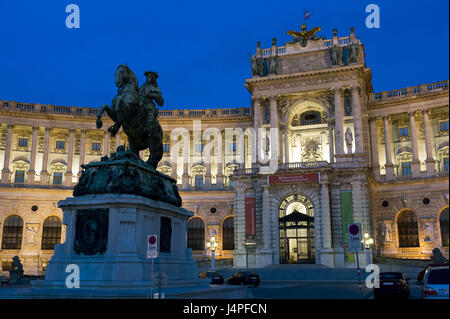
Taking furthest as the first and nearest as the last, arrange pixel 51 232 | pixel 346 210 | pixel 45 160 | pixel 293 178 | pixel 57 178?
pixel 57 178, pixel 45 160, pixel 51 232, pixel 293 178, pixel 346 210

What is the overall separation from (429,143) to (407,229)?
10.1 meters

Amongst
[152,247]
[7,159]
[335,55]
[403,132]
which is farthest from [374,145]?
[152,247]

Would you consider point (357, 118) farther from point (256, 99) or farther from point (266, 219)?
point (266, 219)

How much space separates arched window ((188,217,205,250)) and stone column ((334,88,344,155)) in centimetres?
1982

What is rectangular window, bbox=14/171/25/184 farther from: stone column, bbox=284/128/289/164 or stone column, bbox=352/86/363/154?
stone column, bbox=352/86/363/154

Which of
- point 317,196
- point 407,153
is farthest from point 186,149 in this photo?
point 407,153

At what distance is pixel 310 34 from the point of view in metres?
56.2

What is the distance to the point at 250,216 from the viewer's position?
49781mm

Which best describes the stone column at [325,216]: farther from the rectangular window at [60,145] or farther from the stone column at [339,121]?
the rectangular window at [60,145]

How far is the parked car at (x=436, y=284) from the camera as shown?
439 inches

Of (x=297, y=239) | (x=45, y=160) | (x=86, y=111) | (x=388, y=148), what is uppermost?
(x=86, y=111)

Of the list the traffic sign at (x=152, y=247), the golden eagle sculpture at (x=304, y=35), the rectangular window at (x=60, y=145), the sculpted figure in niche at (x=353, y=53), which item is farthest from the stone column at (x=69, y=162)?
the traffic sign at (x=152, y=247)

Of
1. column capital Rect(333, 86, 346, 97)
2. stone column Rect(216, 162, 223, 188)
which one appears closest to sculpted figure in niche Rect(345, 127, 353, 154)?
column capital Rect(333, 86, 346, 97)

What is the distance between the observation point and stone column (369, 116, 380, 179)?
55094 mm
